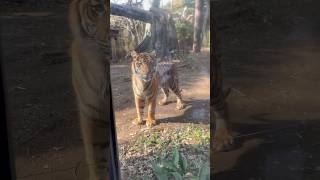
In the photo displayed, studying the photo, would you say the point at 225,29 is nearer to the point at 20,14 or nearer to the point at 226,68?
the point at 226,68

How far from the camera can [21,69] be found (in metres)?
1.04

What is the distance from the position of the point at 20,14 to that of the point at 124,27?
0.78 ft

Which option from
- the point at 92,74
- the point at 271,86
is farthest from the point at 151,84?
the point at 271,86

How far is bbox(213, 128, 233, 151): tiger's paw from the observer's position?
1.13 m

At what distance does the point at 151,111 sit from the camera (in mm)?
1128

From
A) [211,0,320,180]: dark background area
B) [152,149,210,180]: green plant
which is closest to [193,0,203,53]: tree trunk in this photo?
[211,0,320,180]: dark background area

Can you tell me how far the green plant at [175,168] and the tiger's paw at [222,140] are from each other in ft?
0.21

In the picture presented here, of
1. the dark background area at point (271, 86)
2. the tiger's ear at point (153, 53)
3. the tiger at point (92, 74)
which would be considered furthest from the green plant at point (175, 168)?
the tiger's ear at point (153, 53)

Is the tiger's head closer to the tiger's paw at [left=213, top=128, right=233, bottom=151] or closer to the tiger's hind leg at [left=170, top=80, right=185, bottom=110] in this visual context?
the tiger's hind leg at [left=170, top=80, right=185, bottom=110]

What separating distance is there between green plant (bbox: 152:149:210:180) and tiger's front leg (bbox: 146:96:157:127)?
98 mm

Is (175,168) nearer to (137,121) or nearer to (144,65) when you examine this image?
(137,121)

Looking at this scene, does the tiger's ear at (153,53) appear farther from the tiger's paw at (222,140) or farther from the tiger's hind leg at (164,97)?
the tiger's paw at (222,140)

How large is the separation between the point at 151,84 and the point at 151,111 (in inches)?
2.6

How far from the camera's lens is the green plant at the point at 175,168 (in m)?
1.16
